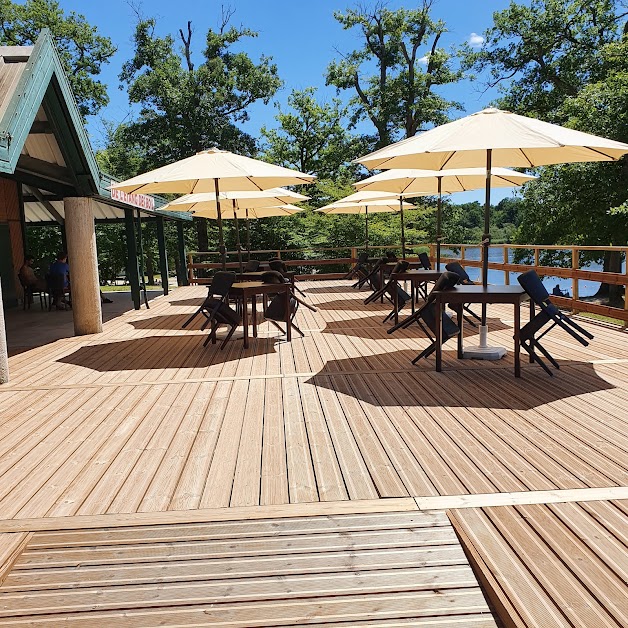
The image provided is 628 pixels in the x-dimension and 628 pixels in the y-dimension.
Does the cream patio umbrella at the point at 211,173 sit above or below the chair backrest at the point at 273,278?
above

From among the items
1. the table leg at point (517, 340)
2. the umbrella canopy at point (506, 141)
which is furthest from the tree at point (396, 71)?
the table leg at point (517, 340)

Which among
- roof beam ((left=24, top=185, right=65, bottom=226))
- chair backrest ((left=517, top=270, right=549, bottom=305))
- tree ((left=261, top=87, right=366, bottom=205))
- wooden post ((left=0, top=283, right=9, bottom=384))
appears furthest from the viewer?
tree ((left=261, top=87, right=366, bottom=205))

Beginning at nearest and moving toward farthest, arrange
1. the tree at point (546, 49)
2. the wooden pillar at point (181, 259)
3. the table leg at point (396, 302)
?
the table leg at point (396, 302)
the wooden pillar at point (181, 259)
the tree at point (546, 49)

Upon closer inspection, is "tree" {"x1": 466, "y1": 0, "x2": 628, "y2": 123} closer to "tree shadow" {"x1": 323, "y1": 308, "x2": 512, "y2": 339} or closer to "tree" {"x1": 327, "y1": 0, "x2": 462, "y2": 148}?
"tree" {"x1": 327, "y1": 0, "x2": 462, "y2": 148}

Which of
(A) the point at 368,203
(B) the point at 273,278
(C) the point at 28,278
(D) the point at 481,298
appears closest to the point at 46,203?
(C) the point at 28,278

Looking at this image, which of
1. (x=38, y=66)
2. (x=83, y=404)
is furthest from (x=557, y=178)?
(x=83, y=404)

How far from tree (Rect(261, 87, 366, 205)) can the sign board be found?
566 inches

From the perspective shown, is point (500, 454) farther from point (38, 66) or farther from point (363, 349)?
point (38, 66)

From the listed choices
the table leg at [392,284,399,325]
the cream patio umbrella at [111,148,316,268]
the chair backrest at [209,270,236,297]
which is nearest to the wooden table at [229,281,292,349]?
the chair backrest at [209,270,236,297]

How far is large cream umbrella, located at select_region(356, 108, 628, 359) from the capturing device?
15.4 feet

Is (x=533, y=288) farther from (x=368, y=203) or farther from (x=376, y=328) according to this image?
(x=368, y=203)

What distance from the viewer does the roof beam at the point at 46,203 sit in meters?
12.6

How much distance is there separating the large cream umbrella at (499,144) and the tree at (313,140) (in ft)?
66.0

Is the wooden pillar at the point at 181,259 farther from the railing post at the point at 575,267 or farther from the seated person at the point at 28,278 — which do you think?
the railing post at the point at 575,267
